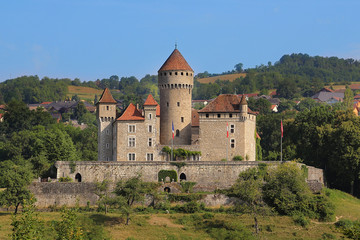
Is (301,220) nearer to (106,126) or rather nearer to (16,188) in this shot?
(106,126)

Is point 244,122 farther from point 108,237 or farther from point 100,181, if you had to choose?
point 108,237

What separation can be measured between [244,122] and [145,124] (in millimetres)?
11098

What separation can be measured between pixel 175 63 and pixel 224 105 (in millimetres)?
7638

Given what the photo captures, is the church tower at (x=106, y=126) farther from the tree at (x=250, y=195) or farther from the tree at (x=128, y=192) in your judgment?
the tree at (x=250, y=195)

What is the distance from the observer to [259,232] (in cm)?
6062

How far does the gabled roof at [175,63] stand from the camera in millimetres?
77250

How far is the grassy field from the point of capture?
60.1m

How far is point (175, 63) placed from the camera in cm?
7762

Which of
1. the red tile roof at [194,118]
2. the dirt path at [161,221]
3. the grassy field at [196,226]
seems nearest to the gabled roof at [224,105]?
the red tile roof at [194,118]

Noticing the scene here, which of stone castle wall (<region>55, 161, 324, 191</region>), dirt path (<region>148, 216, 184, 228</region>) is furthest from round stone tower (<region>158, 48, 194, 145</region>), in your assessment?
dirt path (<region>148, 216, 184, 228</region>)

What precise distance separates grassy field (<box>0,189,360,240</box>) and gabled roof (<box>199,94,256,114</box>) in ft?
45.9

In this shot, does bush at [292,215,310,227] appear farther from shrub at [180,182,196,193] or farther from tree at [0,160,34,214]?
tree at [0,160,34,214]

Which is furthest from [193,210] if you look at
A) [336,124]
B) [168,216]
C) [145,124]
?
[336,124]

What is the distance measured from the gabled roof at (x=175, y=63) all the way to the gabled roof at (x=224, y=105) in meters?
5.18
